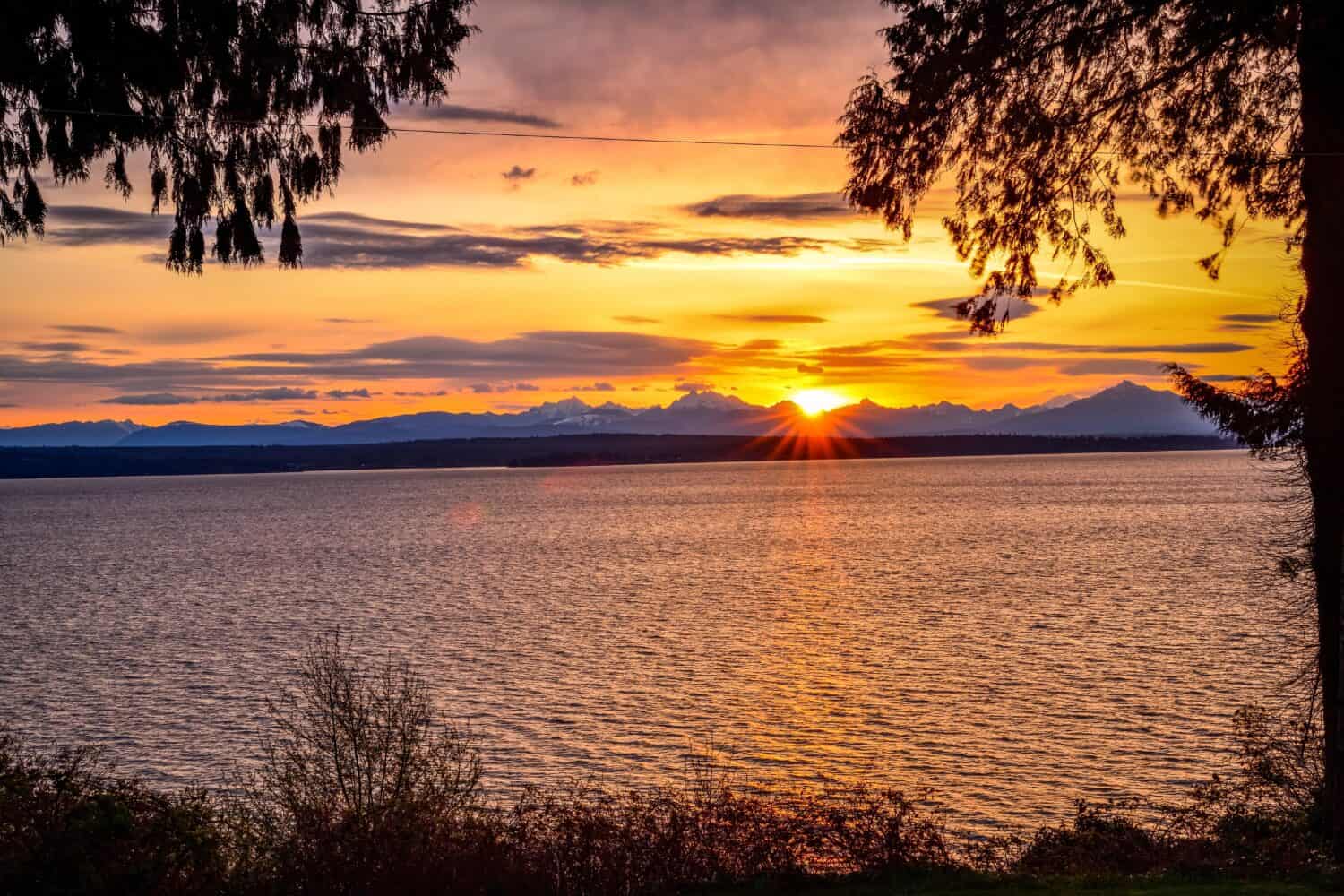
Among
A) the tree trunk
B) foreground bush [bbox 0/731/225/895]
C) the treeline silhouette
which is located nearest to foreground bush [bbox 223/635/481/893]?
the treeline silhouette

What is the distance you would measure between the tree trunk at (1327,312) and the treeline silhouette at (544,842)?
2.45m

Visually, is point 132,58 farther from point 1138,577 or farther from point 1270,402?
point 1138,577

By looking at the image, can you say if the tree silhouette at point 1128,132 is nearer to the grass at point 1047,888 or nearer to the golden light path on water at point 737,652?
the grass at point 1047,888

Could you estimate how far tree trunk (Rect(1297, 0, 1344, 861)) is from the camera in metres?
14.1

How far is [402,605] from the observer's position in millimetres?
70688

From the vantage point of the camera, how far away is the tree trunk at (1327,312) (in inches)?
555

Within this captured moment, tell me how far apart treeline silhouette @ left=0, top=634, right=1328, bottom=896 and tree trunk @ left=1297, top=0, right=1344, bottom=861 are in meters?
2.45

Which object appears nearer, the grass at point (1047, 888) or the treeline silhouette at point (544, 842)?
the grass at point (1047, 888)

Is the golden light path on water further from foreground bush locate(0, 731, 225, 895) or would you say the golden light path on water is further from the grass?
foreground bush locate(0, 731, 225, 895)

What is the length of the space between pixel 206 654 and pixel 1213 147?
5016 cm

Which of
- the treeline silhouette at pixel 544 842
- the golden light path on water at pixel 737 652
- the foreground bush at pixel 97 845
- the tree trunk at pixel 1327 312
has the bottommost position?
the golden light path on water at pixel 737 652

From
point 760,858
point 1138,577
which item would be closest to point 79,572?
point 1138,577

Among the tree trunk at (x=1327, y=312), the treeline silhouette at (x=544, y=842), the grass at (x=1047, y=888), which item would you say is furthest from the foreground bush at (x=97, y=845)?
the tree trunk at (x=1327, y=312)

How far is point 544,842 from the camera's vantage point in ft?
63.8
